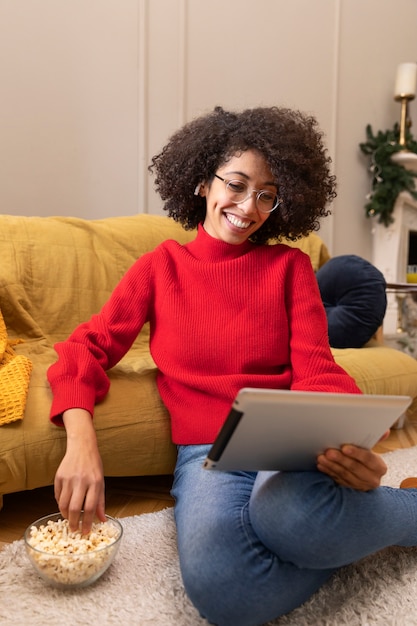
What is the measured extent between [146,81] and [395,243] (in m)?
2.10

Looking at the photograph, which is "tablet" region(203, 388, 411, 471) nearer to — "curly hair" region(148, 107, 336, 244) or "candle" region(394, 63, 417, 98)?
"curly hair" region(148, 107, 336, 244)

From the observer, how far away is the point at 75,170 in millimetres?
2627

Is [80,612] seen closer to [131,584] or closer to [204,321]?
[131,584]

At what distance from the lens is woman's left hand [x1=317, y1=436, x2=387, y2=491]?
851mm

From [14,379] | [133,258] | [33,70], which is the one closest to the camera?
[14,379]

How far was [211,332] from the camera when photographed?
111cm

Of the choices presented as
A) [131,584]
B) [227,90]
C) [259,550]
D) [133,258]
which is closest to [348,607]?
[259,550]

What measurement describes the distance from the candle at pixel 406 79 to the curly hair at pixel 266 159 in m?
3.00

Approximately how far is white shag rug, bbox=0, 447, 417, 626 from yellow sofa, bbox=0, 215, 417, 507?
0.68 ft

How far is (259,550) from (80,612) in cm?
32

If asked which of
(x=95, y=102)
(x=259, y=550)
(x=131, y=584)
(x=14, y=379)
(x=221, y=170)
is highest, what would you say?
(x=95, y=102)

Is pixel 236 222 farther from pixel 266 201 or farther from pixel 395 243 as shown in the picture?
pixel 395 243

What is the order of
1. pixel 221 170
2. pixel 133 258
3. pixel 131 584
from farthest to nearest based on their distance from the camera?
pixel 133 258
pixel 221 170
pixel 131 584

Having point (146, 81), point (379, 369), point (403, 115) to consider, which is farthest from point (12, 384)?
point (403, 115)
